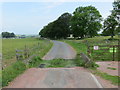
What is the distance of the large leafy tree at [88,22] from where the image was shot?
5838cm

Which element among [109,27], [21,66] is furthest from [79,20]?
[21,66]

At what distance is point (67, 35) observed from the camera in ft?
267

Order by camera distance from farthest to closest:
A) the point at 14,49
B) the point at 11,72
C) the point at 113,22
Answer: the point at 113,22 < the point at 14,49 < the point at 11,72

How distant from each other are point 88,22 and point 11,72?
173 feet

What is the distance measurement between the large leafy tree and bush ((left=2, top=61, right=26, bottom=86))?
50451 mm

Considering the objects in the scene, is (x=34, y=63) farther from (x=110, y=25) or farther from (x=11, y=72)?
(x=110, y=25)

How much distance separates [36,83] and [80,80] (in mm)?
1851

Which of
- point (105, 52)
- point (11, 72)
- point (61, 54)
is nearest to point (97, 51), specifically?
point (61, 54)

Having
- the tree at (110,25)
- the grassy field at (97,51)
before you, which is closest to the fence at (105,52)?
the grassy field at (97,51)

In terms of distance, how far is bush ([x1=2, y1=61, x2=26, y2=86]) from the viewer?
7.09m

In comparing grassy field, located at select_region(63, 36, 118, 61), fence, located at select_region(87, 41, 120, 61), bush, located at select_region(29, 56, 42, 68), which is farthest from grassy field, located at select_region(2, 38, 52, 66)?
fence, located at select_region(87, 41, 120, 61)

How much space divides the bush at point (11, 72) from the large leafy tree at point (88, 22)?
50.5 metres

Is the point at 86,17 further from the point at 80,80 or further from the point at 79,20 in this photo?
the point at 80,80

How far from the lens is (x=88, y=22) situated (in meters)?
58.6
